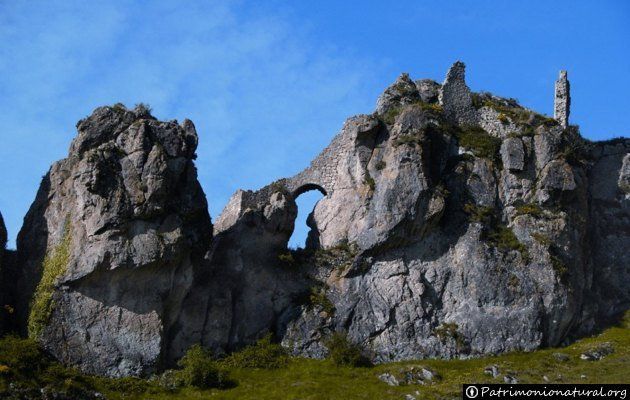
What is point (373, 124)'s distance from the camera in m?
56.6

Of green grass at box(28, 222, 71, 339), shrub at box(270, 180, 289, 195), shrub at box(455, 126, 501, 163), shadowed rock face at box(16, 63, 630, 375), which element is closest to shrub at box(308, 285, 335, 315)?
shadowed rock face at box(16, 63, 630, 375)

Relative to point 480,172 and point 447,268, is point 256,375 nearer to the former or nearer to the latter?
point 447,268

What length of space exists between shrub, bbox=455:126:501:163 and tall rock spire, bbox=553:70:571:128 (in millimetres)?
4365

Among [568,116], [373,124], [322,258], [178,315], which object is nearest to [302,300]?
[322,258]

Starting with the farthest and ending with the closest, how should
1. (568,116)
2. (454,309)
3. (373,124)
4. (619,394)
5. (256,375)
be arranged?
(568,116) < (373,124) < (454,309) < (256,375) < (619,394)

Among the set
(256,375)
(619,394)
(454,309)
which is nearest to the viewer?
(619,394)

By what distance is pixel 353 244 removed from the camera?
2151 inches

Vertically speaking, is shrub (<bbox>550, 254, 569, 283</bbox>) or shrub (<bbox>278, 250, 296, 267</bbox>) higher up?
shrub (<bbox>278, 250, 296, 267</bbox>)

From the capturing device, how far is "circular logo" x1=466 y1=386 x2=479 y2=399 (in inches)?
1781

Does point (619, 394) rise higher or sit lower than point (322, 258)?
lower

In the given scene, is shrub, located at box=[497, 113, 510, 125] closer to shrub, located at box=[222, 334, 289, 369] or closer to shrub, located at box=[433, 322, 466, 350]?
shrub, located at box=[433, 322, 466, 350]

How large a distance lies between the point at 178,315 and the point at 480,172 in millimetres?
16108

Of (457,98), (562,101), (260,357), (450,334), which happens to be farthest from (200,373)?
(562,101)

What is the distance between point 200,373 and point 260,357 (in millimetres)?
3576
